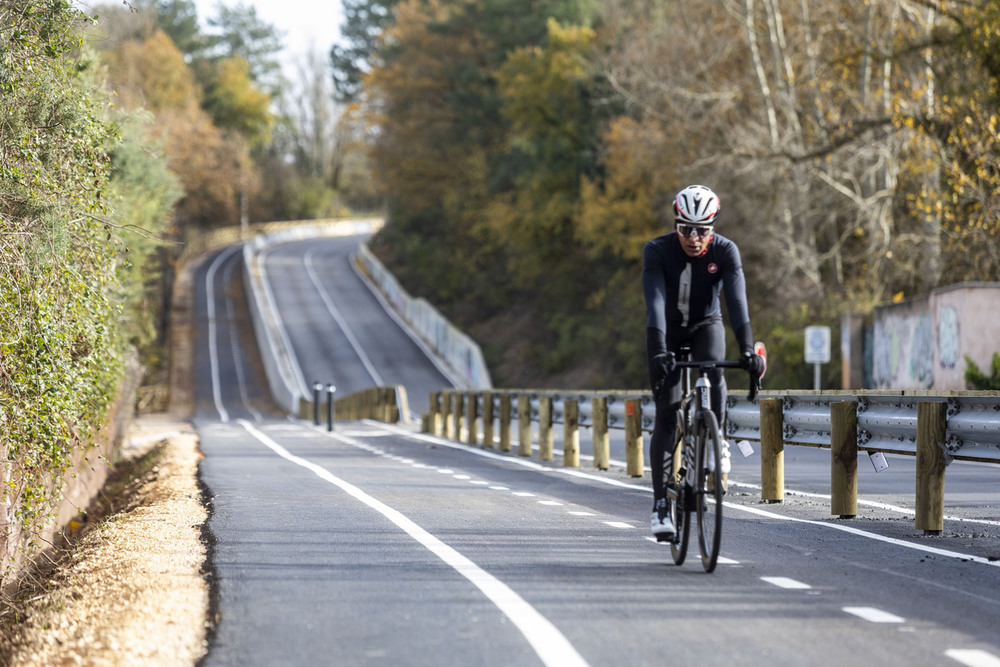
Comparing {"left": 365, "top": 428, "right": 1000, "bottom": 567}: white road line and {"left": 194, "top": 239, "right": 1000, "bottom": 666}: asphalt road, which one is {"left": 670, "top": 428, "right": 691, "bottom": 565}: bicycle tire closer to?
{"left": 194, "top": 239, "right": 1000, "bottom": 666}: asphalt road

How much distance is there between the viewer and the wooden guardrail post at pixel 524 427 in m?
21.3

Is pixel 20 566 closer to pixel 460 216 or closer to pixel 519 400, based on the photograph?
pixel 519 400

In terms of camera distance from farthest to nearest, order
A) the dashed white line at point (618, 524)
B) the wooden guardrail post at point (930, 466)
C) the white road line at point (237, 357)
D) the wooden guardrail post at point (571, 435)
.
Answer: the white road line at point (237, 357)
the wooden guardrail post at point (571, 435)
the dashed white line at point (618, 524)
the wooden guardrail post at point (930, 466)

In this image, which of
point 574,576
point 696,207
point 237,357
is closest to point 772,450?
point 696,207

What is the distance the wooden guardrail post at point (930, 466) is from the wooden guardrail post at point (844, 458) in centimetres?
104

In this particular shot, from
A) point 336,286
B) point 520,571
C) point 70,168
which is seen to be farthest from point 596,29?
point 520,571

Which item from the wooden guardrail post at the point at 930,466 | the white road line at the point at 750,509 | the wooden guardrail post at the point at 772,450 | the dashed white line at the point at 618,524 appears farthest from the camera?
the wooden guardrail post at the point at 772,450

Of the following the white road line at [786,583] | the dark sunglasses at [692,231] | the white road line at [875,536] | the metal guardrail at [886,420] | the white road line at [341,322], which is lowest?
the white road line at [786,583]

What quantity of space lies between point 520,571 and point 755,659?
2426mm

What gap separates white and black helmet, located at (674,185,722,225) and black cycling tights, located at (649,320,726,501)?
637 millimetres

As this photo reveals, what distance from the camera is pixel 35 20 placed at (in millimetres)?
12633

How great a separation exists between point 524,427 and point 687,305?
13.7 m

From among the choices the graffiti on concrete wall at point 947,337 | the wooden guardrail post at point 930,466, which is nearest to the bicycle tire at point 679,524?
the wooden guardrail post at point 930,466

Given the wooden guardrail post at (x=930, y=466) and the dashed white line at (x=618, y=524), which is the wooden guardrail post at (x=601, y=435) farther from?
the wooden guardrail post at (x=930, y=466)
